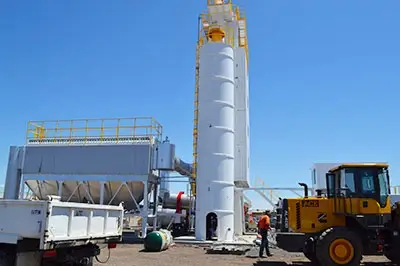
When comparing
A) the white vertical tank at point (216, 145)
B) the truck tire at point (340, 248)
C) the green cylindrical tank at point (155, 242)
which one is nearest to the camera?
the truck tire at point (340, 248)

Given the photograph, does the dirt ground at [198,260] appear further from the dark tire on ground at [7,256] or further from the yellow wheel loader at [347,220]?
the dark tire on ground at [7,256]

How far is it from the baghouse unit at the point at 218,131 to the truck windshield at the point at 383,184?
35.5ft

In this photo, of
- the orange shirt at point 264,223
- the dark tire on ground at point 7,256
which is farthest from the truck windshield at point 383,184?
the dark tire on ground at point 7,256

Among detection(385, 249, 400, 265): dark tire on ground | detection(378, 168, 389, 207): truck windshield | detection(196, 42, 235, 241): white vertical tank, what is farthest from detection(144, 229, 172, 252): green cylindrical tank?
detection(378, 168, 389, 207): truck windshield

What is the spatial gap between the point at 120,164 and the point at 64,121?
476 cm

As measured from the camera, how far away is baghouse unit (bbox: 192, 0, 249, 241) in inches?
856

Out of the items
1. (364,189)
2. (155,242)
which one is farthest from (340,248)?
(155,242)

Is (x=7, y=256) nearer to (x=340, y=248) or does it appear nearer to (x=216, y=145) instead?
(x=340, y=248)

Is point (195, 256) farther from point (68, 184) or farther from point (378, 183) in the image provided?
point (68, 184)

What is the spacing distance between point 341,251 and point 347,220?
1183 mm

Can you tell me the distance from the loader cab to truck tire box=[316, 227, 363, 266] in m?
0.77

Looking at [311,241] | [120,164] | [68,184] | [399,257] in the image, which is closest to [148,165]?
[120,164]

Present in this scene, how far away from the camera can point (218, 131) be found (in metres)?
22.2

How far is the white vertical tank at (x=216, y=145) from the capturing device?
71.2 feet
